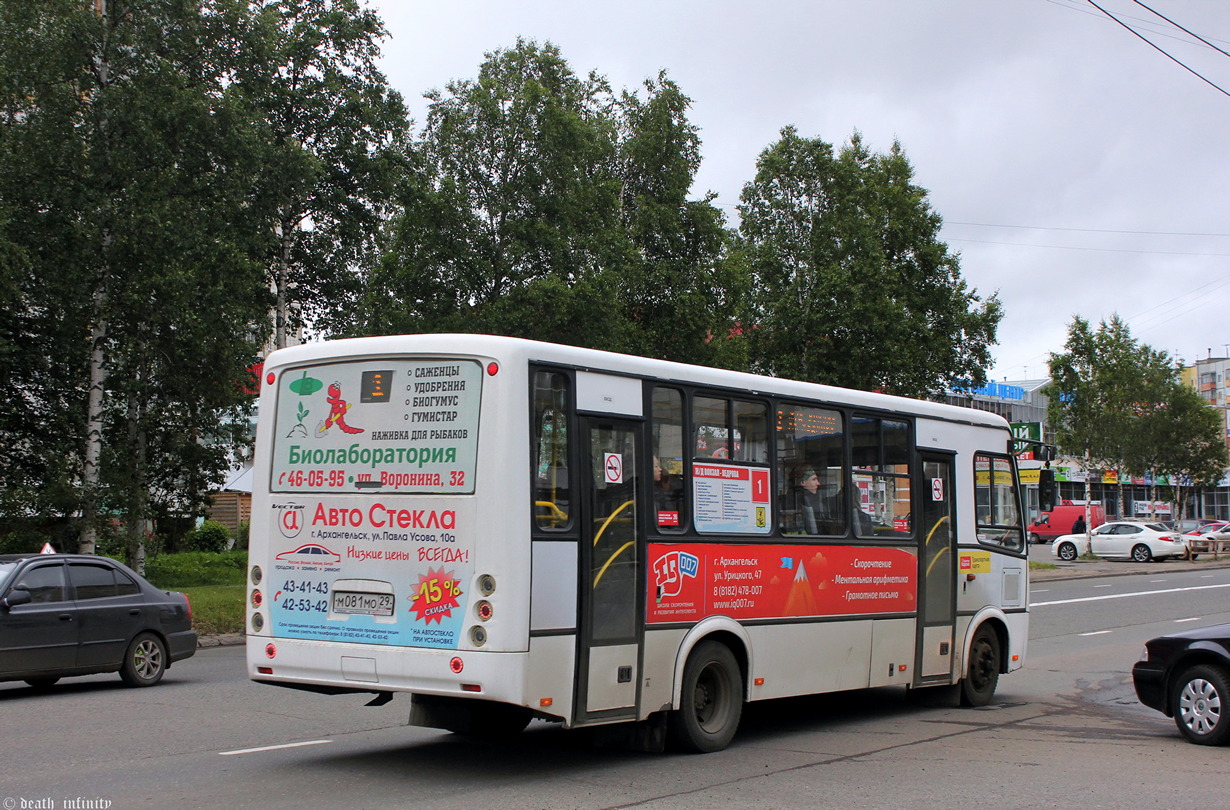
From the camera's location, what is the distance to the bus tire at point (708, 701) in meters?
9.05

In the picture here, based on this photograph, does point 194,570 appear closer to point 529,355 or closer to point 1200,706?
point 529,355

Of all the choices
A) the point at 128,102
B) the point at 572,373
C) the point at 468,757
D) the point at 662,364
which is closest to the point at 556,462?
the point at 572,373

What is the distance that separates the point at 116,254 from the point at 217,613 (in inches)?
301

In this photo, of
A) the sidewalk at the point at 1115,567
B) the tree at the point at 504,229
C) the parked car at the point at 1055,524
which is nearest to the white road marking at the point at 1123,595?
the sidewalk at the point at 1115,567

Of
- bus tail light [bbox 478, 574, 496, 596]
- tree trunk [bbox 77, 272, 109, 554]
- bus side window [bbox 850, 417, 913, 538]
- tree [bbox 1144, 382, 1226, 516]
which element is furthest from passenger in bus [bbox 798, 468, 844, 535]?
tree [bbox 1144, 382, 1226, 516]

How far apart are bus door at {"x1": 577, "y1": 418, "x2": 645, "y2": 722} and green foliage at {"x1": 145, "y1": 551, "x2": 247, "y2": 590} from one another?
1891 centimetres

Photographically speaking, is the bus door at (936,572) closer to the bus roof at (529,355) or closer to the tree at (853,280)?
the bus roof at (529,355)

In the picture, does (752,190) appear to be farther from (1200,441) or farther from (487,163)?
(1200,441)

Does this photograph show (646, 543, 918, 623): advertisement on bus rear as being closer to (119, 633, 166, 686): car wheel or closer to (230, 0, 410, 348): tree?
(119, 633, 166, 686): car wheel

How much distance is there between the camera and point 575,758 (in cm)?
904

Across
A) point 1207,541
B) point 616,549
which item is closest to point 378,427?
point 616,549

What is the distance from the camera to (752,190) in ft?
149

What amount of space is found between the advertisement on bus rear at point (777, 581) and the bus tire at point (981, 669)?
4.58 ft

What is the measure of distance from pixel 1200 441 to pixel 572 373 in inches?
2239
